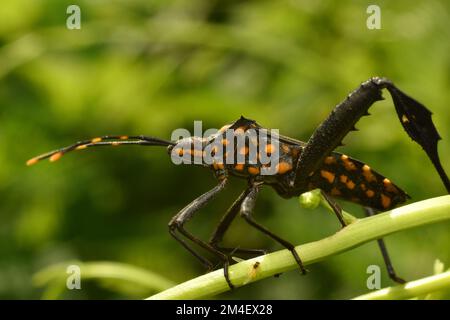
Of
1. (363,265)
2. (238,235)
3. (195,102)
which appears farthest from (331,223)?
(195,102)

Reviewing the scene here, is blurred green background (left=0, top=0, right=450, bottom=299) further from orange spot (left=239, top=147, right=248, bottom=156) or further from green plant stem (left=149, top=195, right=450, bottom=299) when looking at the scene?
green plant stem (left=149, top=195, right=450, bottom=299)

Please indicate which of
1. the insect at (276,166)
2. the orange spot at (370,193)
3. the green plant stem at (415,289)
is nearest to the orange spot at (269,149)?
the insect at (276,166)

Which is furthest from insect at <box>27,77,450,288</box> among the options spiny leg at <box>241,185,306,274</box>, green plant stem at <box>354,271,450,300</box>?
green plant stem at <box>354,271,450,300</box>

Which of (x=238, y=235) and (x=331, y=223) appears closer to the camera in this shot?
(x=331, y=223)

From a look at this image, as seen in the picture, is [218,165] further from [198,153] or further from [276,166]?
[276,166]

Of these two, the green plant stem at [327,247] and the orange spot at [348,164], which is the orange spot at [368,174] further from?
the green plant stem at [327,247]

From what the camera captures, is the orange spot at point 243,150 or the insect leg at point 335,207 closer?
the insect leg at point 335,207

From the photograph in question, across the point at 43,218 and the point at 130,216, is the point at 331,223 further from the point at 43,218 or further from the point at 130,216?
the point at 43,218
